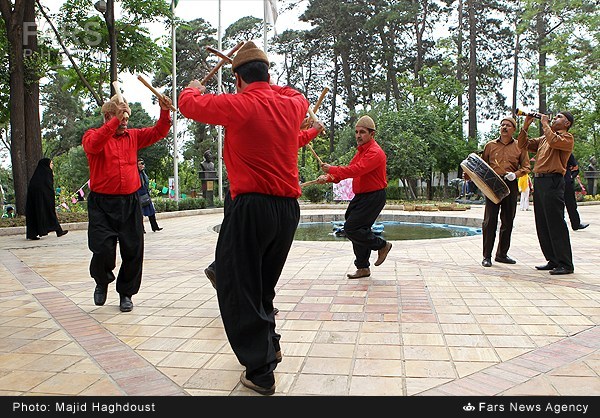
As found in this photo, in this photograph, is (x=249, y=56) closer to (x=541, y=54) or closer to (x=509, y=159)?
(x=509, y=159)

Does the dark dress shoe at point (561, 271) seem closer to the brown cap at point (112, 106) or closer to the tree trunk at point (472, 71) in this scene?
the brown cap at point (112, 106)

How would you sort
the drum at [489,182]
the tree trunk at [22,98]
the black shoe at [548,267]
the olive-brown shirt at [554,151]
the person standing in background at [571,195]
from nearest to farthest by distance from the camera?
the olive-brown shirt at [554,151], the black shoe at [548,267], the drum at [489,182], the person standing in background at [571,195], the tree trunk at [22,98]

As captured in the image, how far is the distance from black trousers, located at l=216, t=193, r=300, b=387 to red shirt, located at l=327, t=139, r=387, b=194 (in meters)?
2.67

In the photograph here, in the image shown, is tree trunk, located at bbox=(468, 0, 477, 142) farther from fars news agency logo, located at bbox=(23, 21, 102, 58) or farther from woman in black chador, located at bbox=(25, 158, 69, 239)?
woman in black chador, located at bbox=(25, 158, 69, 239)

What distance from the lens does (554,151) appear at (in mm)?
5934

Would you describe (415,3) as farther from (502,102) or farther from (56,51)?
(56,51)

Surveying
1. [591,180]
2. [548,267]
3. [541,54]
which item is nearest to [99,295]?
[548,267]

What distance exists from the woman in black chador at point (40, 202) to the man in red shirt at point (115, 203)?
22.4 ft

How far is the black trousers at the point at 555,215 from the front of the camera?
5812 mm

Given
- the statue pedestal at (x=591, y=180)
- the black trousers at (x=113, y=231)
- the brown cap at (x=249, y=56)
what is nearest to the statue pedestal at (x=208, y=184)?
the black trousers at (x=113, y=231)

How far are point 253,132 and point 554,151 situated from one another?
15.2 feet

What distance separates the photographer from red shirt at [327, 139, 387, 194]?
17.6 ft

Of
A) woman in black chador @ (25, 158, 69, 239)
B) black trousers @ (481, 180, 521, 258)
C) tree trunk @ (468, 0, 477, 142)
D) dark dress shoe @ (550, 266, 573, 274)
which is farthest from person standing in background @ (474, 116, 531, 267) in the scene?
tree trunk @ (468, 0, 477, 142)

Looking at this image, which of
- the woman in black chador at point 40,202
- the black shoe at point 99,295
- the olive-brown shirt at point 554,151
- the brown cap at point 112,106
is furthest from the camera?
the woman in black chador at point 40,202
